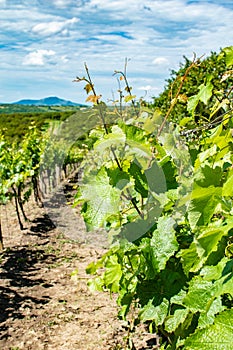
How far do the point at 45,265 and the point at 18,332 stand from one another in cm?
211

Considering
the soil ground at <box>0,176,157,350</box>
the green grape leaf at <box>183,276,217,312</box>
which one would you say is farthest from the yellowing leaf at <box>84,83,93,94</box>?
the soil ground at <box>0,176,157,350</box>

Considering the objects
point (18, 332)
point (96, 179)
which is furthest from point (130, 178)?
point (18, 332)

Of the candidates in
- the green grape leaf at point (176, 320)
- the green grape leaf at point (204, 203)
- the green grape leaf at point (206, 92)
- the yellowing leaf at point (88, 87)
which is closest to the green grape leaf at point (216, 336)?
the green grape leaf at point (204, 203)

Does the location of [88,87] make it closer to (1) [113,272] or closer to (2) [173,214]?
(2) [173,214]

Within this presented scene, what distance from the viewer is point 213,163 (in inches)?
50.4

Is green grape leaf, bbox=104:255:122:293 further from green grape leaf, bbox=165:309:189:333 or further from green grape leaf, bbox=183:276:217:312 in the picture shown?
green grape leaf, bbox=183:276:217:312

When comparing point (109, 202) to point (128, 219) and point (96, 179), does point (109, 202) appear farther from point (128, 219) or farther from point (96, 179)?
point (128, 219)

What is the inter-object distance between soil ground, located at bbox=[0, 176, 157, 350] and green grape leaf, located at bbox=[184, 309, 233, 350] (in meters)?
2.26

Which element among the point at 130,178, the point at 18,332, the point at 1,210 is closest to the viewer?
the point at 130,178

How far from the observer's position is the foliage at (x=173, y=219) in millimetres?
1108

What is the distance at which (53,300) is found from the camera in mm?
5156

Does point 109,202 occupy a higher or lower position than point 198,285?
higher

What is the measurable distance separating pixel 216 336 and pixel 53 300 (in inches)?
179

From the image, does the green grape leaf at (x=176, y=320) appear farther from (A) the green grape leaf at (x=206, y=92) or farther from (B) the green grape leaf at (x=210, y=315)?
(A) the green grape leaf at (x=206, y=92)
